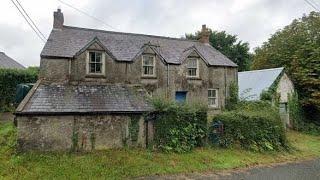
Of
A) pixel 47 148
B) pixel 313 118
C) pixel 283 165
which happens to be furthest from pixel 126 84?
pixel 313 118

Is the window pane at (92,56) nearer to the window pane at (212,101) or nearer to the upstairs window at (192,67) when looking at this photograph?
the upstairs window at (192,67)

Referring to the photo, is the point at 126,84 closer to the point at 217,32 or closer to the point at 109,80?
the point at 109,80

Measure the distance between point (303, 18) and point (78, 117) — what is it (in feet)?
98.6

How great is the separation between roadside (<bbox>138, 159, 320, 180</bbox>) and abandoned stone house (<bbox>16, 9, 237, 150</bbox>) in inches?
183

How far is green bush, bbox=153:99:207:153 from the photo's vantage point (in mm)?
20172

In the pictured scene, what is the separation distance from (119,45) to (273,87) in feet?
50.3

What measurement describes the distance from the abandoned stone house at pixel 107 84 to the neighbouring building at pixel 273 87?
4.33 meters

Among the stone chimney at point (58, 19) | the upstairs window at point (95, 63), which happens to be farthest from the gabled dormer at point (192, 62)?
the stone chimney at point (58, 19)

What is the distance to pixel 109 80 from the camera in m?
23.8

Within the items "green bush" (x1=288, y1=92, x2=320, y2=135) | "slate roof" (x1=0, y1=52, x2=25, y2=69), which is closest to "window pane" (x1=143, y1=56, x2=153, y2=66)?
"green bush" (x1=288, y1=92, x2=320, y2=135)

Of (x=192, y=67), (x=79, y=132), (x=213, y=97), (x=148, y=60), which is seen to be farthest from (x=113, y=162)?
(x=213, y=97)

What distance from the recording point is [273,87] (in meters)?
32.4

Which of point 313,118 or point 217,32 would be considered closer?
point 313,118

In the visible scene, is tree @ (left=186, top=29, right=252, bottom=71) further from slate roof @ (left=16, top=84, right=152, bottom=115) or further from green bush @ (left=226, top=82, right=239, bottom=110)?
slate roof @ (left=16, top=84, right=152, bottom=115)
